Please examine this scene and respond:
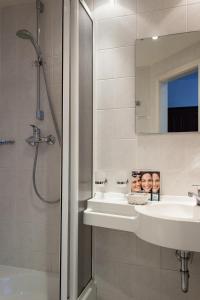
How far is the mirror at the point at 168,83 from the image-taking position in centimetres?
153

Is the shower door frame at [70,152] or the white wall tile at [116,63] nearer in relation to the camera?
the shower door frame at [70,152]

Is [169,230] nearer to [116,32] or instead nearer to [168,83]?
[168,83]

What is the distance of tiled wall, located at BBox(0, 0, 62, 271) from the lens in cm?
186

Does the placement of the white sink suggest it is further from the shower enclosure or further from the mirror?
the mirror

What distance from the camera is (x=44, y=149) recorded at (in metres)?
1.88

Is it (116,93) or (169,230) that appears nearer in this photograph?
(169,230)

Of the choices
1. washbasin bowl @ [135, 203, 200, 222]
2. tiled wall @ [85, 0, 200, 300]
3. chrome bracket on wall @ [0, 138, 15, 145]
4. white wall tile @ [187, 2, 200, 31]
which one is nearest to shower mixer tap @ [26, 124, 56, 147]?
chrome bracket on wall @ [0, 138, 15, 145]

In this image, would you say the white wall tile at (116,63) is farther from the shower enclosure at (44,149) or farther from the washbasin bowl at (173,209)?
the washbasin bowl at (173,209)

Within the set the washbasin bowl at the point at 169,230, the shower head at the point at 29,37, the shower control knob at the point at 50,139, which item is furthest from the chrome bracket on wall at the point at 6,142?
the washbasin bowl at the point at 169,230

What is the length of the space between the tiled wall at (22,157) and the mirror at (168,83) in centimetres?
71

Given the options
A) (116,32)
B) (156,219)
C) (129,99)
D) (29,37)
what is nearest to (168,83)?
(129,99)

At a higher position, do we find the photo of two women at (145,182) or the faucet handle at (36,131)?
the faucet handle at (36,131)

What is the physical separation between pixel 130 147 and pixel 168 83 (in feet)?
1.62

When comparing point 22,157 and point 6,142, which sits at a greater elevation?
point 6,142
